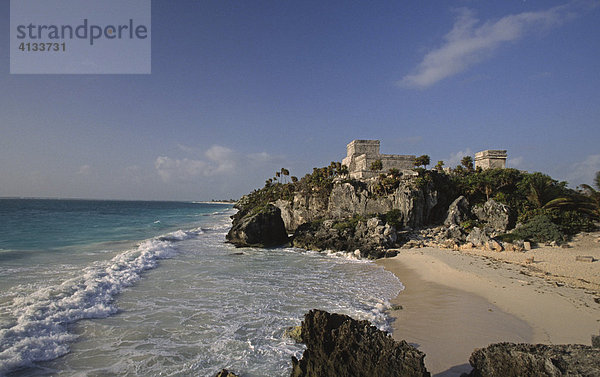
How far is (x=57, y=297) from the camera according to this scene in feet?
31.6

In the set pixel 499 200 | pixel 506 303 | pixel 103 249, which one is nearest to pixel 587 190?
pixel 499 200

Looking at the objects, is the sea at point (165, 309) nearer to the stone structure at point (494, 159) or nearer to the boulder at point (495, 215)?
the boulder at point (495, 215)

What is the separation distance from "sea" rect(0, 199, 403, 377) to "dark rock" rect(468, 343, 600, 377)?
3548mm

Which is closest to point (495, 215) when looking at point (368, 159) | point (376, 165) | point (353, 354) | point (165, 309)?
point (376, 165)

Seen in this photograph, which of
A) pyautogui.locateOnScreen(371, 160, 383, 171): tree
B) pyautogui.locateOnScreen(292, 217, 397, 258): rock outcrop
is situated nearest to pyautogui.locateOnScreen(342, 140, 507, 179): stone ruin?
pyautogui.locateOnScreen(371, 160, 383, 171): tree

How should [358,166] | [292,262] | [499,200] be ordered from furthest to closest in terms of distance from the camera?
[358,166], [499,200], [292,262]

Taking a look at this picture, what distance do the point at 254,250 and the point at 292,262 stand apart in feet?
19.5

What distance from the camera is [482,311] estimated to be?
8.70 meters

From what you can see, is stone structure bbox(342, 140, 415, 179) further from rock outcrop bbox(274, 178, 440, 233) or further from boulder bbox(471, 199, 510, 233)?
boulder bbox(471, 199, 510, 233)

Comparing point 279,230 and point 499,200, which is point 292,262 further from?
point 499,200

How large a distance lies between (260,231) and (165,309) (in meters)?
15.3

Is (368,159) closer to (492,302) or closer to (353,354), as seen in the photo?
(492,302)

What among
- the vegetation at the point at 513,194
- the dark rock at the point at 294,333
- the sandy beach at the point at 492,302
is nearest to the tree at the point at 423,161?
the vegetation at the point at 513,194

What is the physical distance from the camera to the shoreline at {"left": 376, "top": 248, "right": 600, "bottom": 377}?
6660 mm
